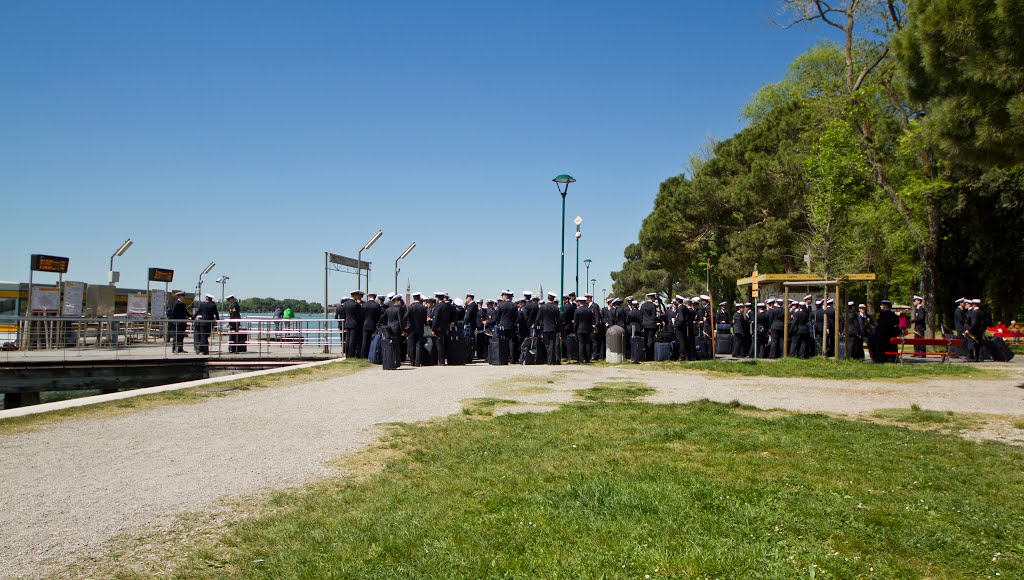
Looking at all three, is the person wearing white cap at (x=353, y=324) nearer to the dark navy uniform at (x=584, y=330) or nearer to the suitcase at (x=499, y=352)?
the suitcase at (x=499, y=352)

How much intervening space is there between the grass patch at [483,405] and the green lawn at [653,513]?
221cm

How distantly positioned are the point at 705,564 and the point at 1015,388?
12.4 metres

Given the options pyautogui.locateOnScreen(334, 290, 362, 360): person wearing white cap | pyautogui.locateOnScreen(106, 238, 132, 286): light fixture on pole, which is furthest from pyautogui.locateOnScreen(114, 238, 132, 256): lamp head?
pyautogui.locateOnScreen(334, 290, 362, 360): person wearing white cap


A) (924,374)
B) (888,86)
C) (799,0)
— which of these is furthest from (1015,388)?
(799,0)

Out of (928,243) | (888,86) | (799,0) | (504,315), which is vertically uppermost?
(799,0)

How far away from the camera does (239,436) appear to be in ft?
27.7

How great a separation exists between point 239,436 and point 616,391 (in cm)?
634

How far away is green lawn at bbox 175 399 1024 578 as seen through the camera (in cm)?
413

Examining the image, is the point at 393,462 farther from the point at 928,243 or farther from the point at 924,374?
the point at 928,243

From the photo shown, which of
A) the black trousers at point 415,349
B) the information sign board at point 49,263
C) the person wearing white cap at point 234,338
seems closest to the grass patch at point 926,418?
the black trousers at point 415,349

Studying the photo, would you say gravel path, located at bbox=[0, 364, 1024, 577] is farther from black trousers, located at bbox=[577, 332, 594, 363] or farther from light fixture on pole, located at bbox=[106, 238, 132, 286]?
light fixture on pole, located at bbox=[106, 238, 132, 286]

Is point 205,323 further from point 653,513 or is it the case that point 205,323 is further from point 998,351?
point 998,351

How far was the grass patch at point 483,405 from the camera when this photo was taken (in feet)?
33.2

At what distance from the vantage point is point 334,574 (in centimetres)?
407
